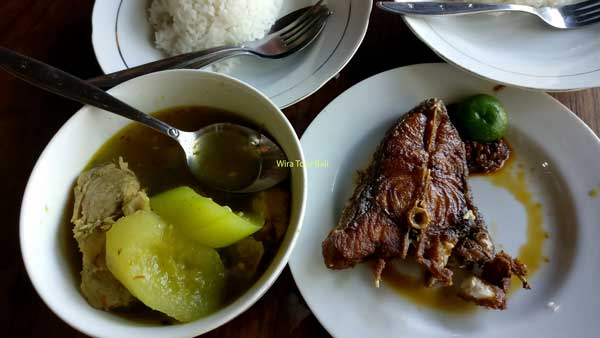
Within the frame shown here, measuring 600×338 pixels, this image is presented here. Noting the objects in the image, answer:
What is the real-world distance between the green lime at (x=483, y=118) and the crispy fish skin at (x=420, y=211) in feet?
0.23

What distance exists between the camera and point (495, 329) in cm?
113

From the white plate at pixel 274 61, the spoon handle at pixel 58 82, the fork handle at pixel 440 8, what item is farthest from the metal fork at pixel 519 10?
the spoon handle at pixel 58 82

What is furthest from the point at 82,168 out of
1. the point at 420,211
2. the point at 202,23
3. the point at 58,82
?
the point at 420,211

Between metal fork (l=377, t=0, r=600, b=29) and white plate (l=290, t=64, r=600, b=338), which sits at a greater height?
metal fork (l=377, t=0, r=600, b=29)

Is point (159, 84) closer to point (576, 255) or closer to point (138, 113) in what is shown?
point (138, 113)

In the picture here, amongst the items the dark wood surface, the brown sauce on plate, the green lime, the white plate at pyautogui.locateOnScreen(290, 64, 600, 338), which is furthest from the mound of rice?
the brown sauce on plate

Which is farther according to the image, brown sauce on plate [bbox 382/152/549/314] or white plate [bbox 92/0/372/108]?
white plate [bbox 92/0/372/108]

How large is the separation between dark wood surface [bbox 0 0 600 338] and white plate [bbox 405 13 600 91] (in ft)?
0.40

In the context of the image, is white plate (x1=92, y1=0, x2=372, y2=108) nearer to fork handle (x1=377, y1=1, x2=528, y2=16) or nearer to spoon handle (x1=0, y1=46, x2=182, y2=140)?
fork handle (x1=377, y1=1, x2=528, y2=16)

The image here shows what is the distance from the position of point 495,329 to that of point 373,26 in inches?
38.7

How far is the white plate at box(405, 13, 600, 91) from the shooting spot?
4.33ft

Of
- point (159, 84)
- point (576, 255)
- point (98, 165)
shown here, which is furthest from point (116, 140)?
point (576, 255)

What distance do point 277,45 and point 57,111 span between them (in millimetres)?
685

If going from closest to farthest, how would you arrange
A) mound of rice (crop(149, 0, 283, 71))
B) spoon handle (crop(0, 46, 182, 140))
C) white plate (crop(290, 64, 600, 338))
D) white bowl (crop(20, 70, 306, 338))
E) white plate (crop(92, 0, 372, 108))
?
white bowl (crop(20, 70, 306, 338)), spoon handle (crop(0, 46, 182, 140)), white plate (crop(290, 64, 600, 338)), white plate (crop(92, 0, 372, 108)), mound of rice (crop(149, 0, 283, 71))
